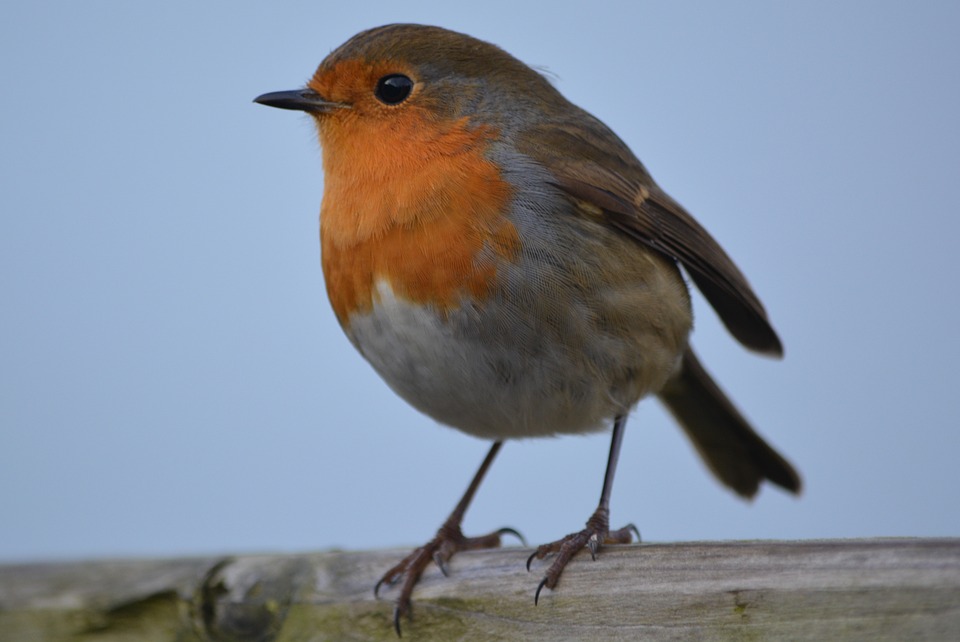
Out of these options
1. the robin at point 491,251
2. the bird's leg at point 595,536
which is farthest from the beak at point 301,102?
the bird's leg at point 595,536

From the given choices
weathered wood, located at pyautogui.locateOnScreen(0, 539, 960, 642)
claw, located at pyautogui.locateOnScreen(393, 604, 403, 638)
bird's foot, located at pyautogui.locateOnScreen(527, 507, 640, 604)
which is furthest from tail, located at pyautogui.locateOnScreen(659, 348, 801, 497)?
claw, located at pyautogui.locateOnScreen(393, 604, 403, 638)

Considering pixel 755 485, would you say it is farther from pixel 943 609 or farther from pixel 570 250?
pixel 943 609

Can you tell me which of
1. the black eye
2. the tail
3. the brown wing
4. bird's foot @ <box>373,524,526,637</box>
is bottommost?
the tail

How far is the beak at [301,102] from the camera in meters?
3.15

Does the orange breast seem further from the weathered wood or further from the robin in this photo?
the weathered wood

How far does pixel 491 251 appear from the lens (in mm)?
2748

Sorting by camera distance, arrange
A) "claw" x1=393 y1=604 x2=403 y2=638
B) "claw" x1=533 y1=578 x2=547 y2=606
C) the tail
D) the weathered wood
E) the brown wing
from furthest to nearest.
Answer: the tail < the brown wing < "claw" x1=393 y1=604 x2=403 y2=638 < "claw" x1=533 y1=578 x2=547 y2=606 < the weathered wood

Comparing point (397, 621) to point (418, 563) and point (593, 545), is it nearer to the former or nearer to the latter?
point (418, 563)

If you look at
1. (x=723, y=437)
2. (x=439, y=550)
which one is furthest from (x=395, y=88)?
(x=723, y=437)

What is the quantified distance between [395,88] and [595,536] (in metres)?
1.34

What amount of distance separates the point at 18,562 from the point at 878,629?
2449 mm

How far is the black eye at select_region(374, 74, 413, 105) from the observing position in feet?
10.3

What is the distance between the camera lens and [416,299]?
276cm

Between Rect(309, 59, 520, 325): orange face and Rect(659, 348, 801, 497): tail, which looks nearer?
Rect(309, 59, 520, 325): orange face
